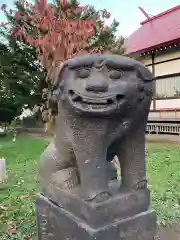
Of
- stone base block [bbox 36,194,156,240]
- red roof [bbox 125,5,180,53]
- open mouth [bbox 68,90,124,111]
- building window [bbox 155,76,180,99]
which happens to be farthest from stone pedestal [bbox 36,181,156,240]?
Answer: building window [bbox 155,76,180,99]

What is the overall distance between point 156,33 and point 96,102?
11226mm

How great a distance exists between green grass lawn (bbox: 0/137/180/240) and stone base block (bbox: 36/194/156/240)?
1.88 ft

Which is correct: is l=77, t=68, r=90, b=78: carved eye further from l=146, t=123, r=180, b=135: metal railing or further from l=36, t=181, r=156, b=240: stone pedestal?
l=146, t=123, r=180, b=135: metal railing

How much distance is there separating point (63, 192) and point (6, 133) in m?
11.3

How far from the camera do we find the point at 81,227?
1574mm

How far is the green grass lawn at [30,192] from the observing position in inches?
102

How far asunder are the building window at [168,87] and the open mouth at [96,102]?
31.1 ft

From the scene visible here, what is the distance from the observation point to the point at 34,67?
11250 millimetres

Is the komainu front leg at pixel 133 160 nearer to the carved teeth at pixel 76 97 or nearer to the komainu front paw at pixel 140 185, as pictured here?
the komainu front paw at pixel 140 185

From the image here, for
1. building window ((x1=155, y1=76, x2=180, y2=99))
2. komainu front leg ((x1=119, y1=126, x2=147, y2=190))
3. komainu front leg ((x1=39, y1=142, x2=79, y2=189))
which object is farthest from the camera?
building window ((x1=155, y1=76, x2=180, y2=99))

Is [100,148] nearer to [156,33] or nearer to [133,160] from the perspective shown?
[133,160]

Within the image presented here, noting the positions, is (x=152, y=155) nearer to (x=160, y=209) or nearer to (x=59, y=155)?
(x=160, y=209)

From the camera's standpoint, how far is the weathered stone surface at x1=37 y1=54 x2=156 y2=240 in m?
1.46

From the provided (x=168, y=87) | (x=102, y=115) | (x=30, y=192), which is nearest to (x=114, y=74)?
(x=102, y=115)
